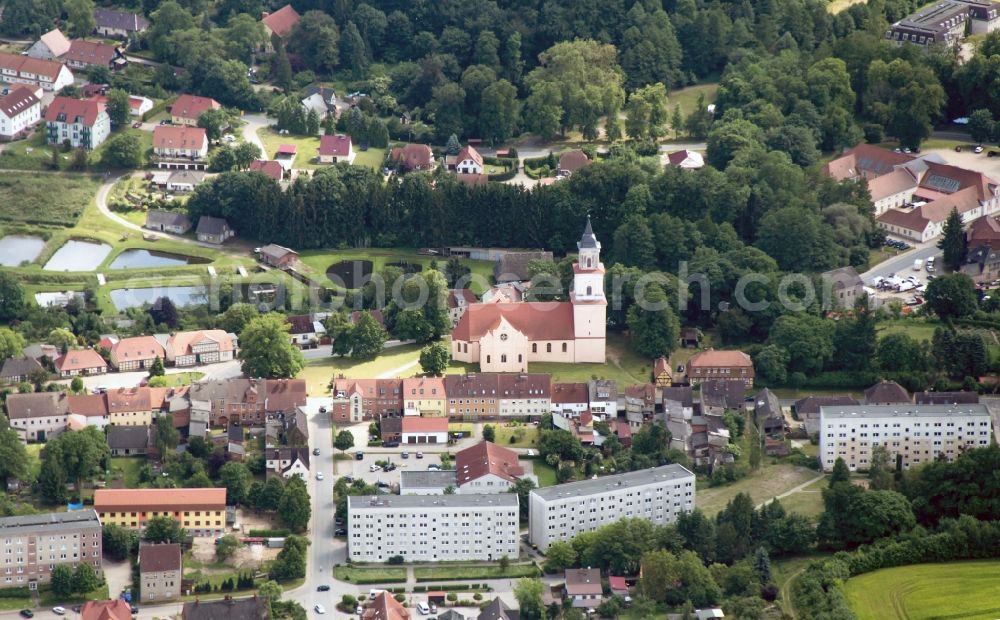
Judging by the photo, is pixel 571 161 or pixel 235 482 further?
pixel 571 161

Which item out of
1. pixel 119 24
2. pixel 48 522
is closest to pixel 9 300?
pixel 48 522

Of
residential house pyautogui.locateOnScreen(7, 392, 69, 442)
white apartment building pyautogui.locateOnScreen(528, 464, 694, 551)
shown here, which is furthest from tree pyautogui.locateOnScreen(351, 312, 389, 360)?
white apartment building pyautogui.locateOnScreen(528, 464, 694, 551)

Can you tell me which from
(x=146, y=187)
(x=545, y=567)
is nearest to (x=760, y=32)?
(x=146, y=187)

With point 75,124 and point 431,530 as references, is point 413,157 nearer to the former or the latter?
point 75,124

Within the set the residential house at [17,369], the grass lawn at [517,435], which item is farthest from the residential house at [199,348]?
the grass lawn at [517,435]

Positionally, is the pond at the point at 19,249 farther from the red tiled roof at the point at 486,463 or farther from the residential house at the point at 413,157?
the red tiled roof at the point at 486,463

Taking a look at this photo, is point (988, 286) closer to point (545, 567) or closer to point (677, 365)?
point (677, 365)
